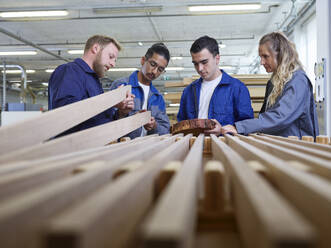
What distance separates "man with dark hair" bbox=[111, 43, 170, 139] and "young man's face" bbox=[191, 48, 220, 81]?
0.43 meters

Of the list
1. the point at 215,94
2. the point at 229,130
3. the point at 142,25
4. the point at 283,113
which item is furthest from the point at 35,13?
the point at 283,113

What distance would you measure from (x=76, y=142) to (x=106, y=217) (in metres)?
0.86

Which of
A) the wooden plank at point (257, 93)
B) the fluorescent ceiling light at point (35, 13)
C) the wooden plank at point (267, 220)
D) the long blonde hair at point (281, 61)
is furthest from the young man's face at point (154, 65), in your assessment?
the fluorescent ceiling light at point (35, 13)

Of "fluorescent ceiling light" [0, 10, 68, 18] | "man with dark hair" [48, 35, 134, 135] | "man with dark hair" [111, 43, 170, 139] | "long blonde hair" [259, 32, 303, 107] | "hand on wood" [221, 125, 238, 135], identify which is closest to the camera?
"hand on wood" [221, 125, 238, 135]

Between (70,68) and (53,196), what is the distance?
2276mm

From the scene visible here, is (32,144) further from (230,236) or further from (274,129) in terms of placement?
(274,129)

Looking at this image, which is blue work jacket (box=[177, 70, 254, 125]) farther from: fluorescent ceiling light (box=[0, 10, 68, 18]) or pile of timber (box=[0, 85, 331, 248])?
fluorescent ceiling light (box=[0, 10, 68, 18])

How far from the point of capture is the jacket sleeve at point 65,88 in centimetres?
239

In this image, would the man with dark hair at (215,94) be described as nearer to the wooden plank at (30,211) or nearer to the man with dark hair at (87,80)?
the man with dark hair at (87,80)

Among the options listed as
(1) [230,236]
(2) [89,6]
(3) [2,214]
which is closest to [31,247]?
(3) [2,214]

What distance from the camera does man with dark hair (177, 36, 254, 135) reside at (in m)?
3.06

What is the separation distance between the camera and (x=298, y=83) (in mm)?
2385

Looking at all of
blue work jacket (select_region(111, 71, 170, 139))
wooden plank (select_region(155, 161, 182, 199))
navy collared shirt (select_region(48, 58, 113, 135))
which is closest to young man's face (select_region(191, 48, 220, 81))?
blue work jacket (select_region(111, 71, 170, 139))

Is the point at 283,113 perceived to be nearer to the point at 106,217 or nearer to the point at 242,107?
the point at 242,107
